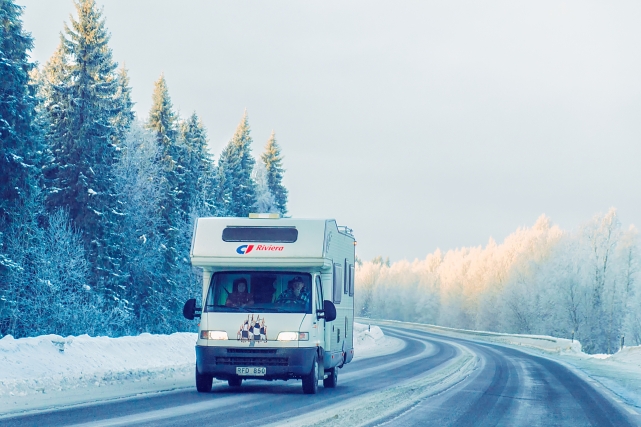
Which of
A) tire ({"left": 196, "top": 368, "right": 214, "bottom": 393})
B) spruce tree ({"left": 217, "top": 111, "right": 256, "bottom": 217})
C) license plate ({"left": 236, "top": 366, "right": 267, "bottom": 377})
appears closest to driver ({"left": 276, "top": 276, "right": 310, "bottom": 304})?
license plate ({"left": 236, "top": 366, "right": 267, "bottom": 377})

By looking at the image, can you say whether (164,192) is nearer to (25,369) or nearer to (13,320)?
(13,320)

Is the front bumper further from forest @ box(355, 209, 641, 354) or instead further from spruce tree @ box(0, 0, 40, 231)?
forest @ box(355, 209, 641, 354)

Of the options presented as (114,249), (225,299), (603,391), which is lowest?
(603,391)

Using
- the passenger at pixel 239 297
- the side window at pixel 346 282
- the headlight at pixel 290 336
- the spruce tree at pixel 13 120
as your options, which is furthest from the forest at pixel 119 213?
the headlight at pixel 290 336

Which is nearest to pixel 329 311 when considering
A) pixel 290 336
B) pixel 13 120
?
pixel 290 336

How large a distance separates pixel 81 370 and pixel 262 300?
479 centimetres

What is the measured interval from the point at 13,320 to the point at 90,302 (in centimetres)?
408

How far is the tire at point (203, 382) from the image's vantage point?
15420 millimetres

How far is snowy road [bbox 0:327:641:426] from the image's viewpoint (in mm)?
11180

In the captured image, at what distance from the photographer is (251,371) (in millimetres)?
14953

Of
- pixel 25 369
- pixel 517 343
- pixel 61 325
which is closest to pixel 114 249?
pixel 61 325

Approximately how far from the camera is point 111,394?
14.1 metres

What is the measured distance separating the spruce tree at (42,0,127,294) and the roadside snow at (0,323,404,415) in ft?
49.0

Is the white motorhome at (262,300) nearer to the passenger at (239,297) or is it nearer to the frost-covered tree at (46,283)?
the passenger at (239,297)
